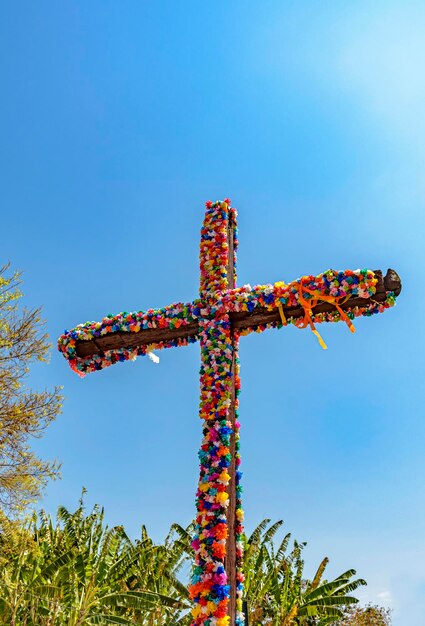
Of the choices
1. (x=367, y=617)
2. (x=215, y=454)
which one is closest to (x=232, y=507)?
(x=215, y=454)

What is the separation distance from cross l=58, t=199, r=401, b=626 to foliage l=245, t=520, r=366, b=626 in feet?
34.7

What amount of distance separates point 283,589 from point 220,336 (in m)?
11.9

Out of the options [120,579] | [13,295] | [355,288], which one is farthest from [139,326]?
[120,579]

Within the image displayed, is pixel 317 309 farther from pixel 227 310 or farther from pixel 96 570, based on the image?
pixel 96 570

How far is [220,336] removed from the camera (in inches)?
222

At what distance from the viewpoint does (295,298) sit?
5527 millimetres

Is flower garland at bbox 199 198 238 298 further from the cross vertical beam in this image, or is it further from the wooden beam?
the wooden beam

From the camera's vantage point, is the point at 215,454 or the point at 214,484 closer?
the point at 214,484

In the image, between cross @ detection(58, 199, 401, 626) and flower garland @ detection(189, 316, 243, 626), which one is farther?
cross @ detection(58, 199, 401, 626)

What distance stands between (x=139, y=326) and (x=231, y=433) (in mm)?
1621

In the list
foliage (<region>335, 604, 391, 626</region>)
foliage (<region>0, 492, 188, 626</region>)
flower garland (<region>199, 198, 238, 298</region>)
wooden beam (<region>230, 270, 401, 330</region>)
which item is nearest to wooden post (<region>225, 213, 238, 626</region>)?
wooden beam (<region>230, 270, 401, 330</region>)

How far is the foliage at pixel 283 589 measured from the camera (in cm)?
1466

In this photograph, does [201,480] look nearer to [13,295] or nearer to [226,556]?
[226,556]

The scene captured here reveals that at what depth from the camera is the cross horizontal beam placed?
5.29 m
